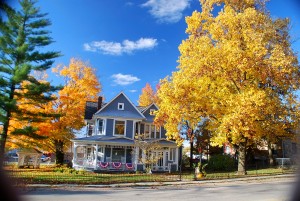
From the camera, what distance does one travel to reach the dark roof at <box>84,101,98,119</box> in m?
33.2

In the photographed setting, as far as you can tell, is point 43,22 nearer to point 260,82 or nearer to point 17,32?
point 17,32

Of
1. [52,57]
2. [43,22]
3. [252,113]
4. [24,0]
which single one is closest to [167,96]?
[252,113]

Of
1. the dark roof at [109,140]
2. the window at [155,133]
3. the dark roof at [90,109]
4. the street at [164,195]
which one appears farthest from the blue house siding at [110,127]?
the street at [164,195]

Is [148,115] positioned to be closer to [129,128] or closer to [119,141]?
[129,128]

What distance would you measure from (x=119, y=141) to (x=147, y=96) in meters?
15.7

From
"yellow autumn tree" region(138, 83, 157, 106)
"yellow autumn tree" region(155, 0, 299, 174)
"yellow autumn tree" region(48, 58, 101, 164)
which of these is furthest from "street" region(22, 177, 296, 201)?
"yellow autumn tree" region(138, 83, 157, 106)

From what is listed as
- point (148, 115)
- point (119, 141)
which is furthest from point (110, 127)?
point (148, 115)

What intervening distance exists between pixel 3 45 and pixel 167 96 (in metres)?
10.3

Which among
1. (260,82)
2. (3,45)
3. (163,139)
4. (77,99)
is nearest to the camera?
(3,45)

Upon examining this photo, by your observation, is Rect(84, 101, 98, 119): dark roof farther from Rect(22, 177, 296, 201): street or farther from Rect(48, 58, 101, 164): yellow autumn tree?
Rect(22, 177, 296, 201): street

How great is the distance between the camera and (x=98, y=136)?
30656 mm

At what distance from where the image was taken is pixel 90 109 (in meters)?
33.6

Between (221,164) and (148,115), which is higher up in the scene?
(148,115)

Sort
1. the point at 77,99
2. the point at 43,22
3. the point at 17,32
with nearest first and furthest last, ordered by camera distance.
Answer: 1. the point at 17,32
2. the point at 43,22
3. the point at 77,99
